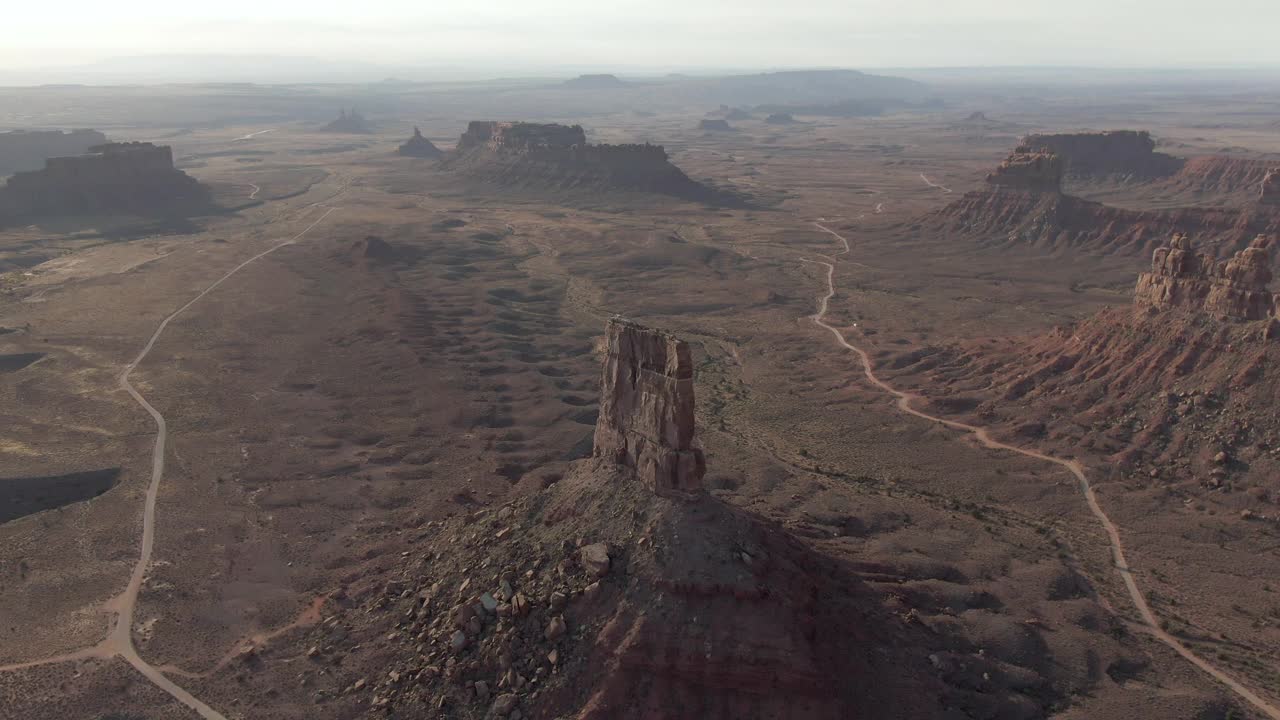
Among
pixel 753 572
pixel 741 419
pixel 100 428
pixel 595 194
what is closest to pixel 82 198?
pixel 595 194

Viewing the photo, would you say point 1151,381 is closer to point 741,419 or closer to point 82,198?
point 741,419

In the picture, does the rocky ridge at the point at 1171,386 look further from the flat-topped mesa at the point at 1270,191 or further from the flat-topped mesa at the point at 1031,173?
the flat-topped mesa at the point at 1270,191

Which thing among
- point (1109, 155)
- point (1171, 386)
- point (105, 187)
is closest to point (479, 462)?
point (1171, 386)

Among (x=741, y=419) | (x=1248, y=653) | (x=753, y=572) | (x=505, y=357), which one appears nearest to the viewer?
(x=753, y=572)

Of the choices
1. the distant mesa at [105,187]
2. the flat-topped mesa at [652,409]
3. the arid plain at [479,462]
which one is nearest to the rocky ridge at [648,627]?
the flat-topped mesa at [652,409]

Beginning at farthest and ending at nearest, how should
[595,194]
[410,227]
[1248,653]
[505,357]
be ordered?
[595,194] < [410,227] < [505,357] < [1248,653]

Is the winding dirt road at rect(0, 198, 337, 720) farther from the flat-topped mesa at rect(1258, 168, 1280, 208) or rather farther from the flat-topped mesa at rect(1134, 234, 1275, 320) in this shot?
the flat-topped mesa at rect(1258, 168, 1280, 208)

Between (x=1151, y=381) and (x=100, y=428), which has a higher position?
(x=1151, y=381)

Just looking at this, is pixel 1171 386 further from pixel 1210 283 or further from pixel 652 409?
pixel 652 409
